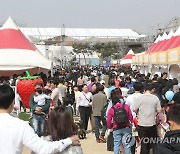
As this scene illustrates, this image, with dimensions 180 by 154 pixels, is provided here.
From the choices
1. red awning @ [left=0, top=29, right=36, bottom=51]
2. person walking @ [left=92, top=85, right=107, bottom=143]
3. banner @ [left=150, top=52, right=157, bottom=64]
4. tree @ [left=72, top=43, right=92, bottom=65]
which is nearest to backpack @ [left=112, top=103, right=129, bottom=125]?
person walking @ [left=92, top=85, right=107, bottom=143]

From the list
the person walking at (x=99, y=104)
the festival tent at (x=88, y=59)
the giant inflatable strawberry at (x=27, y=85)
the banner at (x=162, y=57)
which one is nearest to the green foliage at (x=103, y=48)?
the festival tent at (x=88, y=59)

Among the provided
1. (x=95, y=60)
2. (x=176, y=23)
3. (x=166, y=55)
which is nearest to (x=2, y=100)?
(x=166, y=55)

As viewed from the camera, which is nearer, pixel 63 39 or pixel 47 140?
pixel 47 140

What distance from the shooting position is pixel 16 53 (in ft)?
30.7

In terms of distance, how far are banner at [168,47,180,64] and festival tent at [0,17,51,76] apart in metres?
4.29

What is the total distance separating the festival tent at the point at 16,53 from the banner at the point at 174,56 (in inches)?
169

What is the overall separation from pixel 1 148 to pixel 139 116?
148 inches

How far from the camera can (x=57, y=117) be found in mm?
2887

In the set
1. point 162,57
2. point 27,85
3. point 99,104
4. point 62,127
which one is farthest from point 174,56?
point 62,127

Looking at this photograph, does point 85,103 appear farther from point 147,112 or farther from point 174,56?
point 174,56

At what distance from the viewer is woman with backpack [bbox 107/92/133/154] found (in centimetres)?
575

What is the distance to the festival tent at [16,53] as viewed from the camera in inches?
353

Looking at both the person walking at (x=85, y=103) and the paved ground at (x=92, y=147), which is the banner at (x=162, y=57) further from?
the paved ground at (x=92, y=147)

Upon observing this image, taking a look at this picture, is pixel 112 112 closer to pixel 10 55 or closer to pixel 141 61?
pixel 10 55
